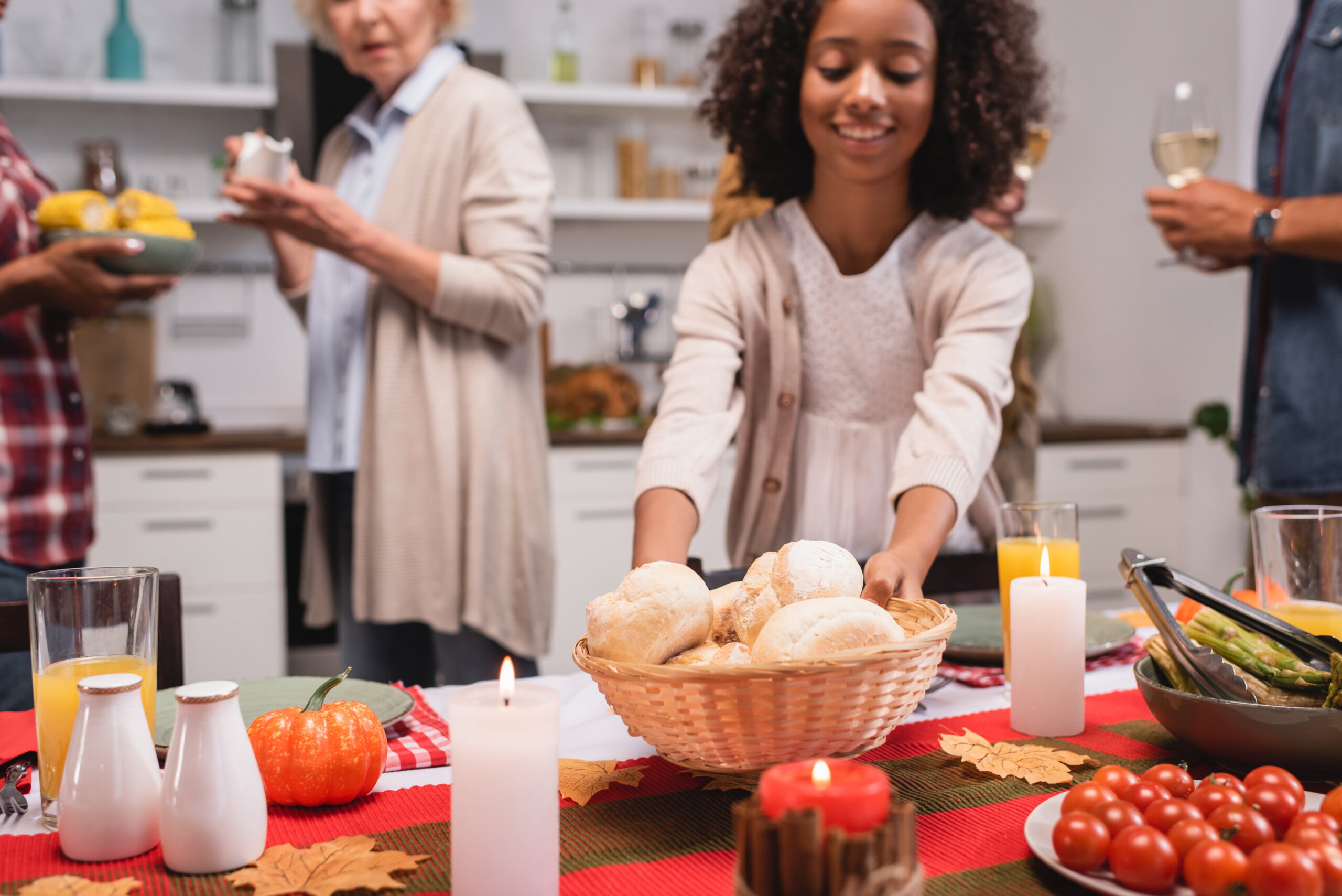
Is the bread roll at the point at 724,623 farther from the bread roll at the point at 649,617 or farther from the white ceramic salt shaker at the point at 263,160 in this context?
the white ceramic salt shaker at the point at 263,160

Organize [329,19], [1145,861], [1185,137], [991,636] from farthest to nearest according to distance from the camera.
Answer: [329,19] < [1185,137] < [991,636] < [1145,861]

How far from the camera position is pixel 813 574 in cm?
74

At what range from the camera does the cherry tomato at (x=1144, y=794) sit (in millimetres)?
613

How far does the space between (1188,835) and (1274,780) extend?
100 millimetres

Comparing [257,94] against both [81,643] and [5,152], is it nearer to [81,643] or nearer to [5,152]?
[5,152]

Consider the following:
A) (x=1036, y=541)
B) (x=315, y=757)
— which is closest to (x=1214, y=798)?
(x=1036, y=541)

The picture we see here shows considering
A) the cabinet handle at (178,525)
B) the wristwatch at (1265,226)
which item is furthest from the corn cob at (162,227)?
the wristwatch at (1265,226)

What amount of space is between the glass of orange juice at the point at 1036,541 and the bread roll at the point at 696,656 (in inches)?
16.0

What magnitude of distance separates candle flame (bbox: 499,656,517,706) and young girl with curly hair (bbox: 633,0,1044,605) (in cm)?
70

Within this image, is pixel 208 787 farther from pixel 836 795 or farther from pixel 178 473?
pixel 178 473

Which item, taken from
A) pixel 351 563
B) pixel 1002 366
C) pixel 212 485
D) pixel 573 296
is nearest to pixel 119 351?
pixel 212 485

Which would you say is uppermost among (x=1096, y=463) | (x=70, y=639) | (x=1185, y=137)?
(x=1185, y=137)

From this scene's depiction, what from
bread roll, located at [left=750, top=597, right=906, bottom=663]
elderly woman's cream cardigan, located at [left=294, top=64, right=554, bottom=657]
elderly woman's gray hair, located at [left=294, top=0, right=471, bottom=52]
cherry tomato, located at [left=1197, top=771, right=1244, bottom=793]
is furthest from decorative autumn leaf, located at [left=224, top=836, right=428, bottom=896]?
elderly woman's gray hair, located at [left=294, top=0, right=471, bottom=52]

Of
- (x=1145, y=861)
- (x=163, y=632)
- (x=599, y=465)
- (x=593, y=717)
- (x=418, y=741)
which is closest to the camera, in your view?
(x=1145, y=861)
